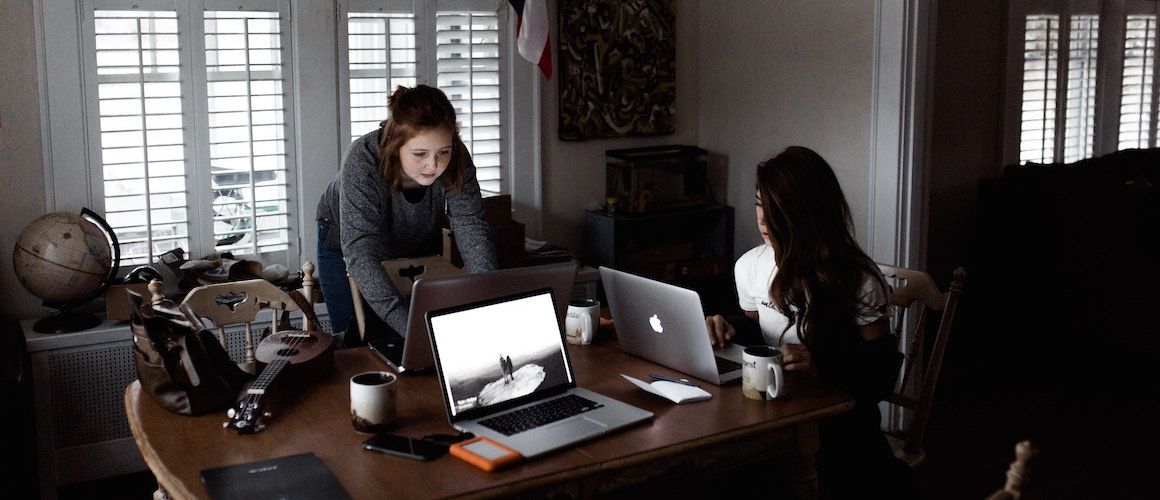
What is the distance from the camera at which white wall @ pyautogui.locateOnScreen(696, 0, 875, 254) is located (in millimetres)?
4121

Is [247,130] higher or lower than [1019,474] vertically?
higher

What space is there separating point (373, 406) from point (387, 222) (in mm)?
1073

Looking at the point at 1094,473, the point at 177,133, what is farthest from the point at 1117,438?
the point at 177,133

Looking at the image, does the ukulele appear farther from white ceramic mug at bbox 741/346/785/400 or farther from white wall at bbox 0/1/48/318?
white wall at bbox 0/1/48/318

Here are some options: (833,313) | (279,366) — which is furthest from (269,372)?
(833,313)

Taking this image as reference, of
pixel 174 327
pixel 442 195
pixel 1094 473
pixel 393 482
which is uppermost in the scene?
pixel 442 195

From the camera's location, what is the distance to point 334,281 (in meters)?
3.27

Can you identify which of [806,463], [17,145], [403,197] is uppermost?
[17,145]

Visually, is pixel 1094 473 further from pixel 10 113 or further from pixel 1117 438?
pixel 10 113

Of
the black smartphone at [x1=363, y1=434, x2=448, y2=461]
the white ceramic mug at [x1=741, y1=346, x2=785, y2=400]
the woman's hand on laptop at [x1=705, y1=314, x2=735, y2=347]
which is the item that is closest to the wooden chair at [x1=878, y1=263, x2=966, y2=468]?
the woman's hand on laptop at [x1=705, y1=314, x2=735, y2=347]

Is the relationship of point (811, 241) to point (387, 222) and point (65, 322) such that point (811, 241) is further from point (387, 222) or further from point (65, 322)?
point (65, 322)

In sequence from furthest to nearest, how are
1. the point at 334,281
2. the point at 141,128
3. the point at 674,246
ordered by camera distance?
1. the point at 674,246
2. the point at 141,128
3. the point at 334,281

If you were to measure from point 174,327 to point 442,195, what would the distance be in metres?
1.06

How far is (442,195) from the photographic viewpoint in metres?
3.05
